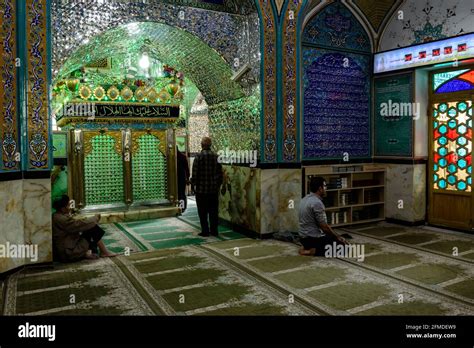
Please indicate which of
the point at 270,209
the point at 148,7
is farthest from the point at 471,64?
the point at 148,7

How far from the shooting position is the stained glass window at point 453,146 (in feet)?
20.5

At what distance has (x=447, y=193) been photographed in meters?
6.57

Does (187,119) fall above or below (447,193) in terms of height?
above

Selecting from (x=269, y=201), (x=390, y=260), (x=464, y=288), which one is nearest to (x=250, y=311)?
(x=464, y=288)

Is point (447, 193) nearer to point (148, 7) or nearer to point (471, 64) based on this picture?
point (471, 64)

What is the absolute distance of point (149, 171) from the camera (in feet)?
26.5

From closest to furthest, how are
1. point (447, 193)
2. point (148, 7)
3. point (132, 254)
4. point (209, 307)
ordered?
point (209, 307)
point (132, 254)
point (148, 7)
point (447, 193)

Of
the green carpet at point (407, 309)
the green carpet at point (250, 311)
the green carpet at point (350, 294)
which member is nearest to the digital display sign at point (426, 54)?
the green carpet at point (350, 294)

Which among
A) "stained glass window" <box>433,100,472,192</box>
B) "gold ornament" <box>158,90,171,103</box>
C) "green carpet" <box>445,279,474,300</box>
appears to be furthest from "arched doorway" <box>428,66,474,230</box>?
"gold ornament" <box>158,90,171,103</box>

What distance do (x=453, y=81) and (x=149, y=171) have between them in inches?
204

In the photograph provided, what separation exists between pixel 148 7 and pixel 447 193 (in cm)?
502

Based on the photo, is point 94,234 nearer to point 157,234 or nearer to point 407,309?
point 157,234

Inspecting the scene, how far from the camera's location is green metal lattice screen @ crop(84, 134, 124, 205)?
765 cm

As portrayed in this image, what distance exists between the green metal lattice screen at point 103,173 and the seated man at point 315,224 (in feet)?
13.2
